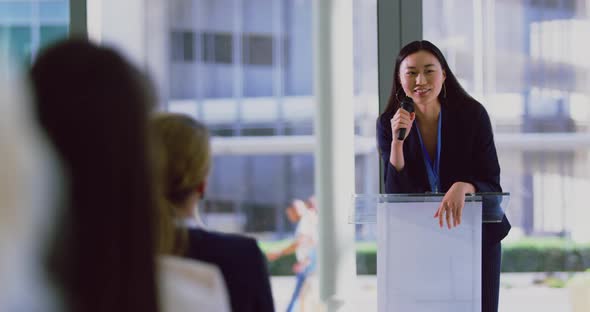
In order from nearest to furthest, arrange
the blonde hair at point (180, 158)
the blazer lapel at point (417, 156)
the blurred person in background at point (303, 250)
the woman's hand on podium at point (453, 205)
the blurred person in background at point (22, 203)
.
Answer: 1. the blurred person in background at point (22, 203)
2. the blonde hair at point (180, 158)
3. the woman's hand on podium at point (453, 205)
4. the blazer lapel at point (417, 156)
5. the blurred person in background at point (303, 250)

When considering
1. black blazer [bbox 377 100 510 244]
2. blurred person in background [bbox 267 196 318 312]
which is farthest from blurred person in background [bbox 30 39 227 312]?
blurred person in background [bbox 267 196 318 312]

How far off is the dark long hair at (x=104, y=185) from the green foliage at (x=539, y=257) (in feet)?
16.7

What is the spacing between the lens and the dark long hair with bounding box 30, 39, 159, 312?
2.74 feet

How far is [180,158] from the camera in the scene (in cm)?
170

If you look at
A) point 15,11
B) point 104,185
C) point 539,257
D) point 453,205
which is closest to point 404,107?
point 453,205

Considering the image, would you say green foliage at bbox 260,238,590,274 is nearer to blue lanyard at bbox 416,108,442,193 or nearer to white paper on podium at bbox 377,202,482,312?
blue lanyard at bbox 416,108,442,193

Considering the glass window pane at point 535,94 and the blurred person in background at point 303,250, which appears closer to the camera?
the blurred person in background at point 303,250

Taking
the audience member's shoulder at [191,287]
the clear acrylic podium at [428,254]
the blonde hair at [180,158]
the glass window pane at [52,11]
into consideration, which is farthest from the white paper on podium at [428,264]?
the glass window pane at [52,11]

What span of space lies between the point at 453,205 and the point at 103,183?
256 centimetres

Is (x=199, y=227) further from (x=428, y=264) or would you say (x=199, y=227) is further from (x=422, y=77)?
(x=422, y=77)

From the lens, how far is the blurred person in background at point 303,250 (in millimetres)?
6078

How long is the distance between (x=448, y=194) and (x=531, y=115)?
3266 mm

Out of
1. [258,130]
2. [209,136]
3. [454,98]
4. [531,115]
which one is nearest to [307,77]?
[258,130]

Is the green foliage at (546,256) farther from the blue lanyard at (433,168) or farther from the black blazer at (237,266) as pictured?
the black blazer at (237,266)
